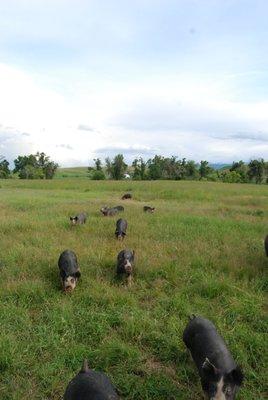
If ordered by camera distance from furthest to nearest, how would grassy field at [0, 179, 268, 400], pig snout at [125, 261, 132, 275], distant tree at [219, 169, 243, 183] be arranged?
distant tree at [219, 169, 243, 183], pig snout at [125, 261, 132, 275], grassy field at [0, 179, 268, 400]

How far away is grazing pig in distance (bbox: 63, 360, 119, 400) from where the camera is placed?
16.3 ft

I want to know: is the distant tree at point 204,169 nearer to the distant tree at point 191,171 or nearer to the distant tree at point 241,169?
the distant tree at point 191,171

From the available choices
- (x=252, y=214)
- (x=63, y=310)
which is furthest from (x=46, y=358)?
(x=252, y=214)

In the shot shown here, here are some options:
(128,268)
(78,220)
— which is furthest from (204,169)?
(128,268)

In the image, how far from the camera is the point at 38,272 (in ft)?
33.5

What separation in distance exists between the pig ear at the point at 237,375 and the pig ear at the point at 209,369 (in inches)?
7.7

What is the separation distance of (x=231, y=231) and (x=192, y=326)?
861 centimetres

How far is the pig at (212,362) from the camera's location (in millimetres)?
5398

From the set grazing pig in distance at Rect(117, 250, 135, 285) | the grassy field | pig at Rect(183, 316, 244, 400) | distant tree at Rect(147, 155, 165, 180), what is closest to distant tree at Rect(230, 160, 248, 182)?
distant tree at Rect(147, 155, 165, 180)

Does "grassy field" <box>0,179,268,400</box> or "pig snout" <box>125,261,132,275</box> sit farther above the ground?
"pig snout" <box>125,261,132,275</box>

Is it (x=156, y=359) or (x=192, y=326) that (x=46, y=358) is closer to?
(x=156, y=359)

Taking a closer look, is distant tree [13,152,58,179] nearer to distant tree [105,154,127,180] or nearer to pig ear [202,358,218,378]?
distant tree [105,154,127,180]

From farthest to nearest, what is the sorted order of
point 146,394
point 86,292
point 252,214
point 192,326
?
point 252,214
point 86,292
point 192,326
point 146,394

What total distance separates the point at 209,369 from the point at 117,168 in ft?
255
